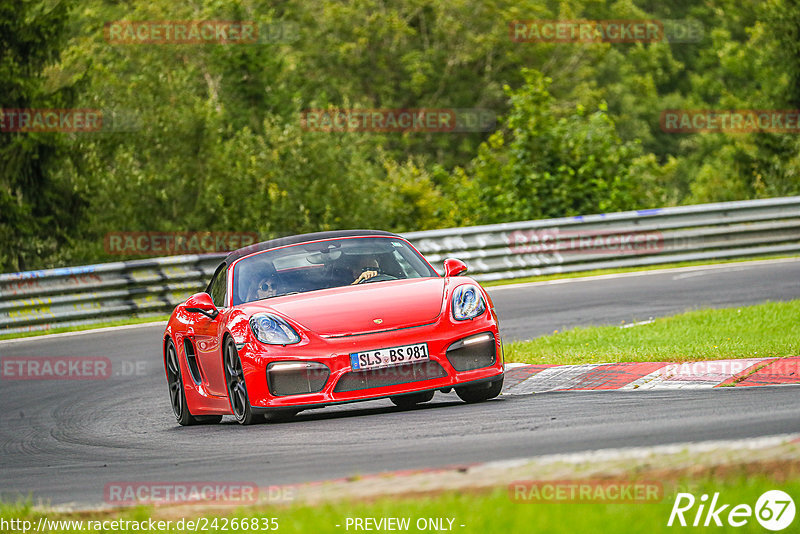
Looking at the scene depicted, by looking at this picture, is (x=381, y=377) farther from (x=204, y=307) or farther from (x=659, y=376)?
→ (x=659, y=376)

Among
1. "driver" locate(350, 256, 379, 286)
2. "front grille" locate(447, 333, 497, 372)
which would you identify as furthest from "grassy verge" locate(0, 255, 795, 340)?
"front grille" locate(447, 333, 497, 372)

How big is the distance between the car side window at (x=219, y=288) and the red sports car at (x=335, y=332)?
0.18 ft

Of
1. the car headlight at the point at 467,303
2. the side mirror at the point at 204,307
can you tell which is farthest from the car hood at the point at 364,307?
the side mirror at the point at 204,307

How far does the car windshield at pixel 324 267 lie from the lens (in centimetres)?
938

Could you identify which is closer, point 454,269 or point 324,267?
point 454,269

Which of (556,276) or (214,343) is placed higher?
(214,343)

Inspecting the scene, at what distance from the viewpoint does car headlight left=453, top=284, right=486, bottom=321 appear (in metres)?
8.72

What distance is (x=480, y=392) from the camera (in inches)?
357

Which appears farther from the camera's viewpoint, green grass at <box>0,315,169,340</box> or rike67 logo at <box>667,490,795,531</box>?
green grass at <box>0,315,169,340</box>

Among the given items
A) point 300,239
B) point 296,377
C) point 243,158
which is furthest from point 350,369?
point 243,158

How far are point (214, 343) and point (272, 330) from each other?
93cm

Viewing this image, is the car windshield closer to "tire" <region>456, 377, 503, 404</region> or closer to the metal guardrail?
"tire" <region>456, 377, 503, 404</region>

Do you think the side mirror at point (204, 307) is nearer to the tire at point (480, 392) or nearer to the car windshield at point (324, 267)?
the car windshield at point (324, 267)

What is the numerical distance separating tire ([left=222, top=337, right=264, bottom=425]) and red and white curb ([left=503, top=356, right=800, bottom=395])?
7.11 feet
